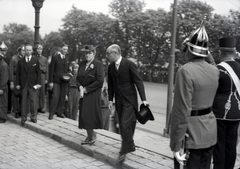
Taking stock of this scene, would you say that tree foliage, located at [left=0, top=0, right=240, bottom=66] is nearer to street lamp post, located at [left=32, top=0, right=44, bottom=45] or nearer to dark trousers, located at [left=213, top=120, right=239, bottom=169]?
street lamp post, located at [left=32, top=0, right=44, bottom=45]

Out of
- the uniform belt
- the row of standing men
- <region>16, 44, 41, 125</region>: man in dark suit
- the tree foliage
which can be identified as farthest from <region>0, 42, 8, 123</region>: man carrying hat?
the tree foliage

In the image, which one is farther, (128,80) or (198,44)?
(128,80)

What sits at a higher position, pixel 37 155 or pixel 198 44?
pixel 198 44

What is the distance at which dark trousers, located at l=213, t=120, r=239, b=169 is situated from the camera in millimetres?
4035

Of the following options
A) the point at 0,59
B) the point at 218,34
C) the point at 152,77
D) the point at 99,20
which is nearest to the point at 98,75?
the point at 0,59

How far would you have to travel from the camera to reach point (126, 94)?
501 centimetres

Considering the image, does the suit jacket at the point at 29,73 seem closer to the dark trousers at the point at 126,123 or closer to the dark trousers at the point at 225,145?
the dark trousers at the point at 126,123

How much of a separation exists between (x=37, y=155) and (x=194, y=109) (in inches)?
137

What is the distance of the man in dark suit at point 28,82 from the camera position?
794 cm

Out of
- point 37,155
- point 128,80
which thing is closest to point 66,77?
point 37,155

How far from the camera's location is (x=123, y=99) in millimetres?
5035

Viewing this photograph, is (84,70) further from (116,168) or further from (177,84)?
(177,84)

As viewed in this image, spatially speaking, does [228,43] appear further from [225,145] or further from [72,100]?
[72,100]

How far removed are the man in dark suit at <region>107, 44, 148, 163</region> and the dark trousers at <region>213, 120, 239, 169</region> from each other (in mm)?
1318
